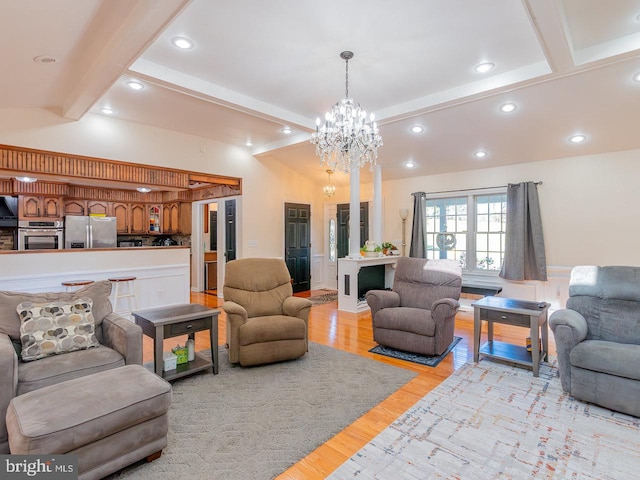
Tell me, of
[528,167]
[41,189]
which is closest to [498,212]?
[528,167]

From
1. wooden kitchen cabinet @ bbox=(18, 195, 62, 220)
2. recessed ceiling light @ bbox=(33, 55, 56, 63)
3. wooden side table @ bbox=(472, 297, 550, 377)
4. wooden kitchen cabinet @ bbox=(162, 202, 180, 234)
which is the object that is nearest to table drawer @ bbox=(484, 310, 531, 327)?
wooden side table @ bbox=(472, 297, 550, 377)

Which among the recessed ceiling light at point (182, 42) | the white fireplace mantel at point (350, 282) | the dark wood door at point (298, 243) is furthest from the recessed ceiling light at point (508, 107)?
the dark wood door at point (298, 243)

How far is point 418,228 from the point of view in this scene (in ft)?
21.1

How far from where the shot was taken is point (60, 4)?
6.91 feet

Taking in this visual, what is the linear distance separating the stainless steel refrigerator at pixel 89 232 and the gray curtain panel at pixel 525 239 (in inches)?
309

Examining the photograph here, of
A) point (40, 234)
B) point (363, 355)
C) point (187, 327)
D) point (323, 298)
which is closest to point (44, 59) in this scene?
point (187, 327)

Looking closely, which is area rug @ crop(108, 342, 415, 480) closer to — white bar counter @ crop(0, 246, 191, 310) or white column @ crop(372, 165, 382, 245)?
white bar counter @ crop(0, 246, 191, 310)

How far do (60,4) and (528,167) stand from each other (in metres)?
5.92

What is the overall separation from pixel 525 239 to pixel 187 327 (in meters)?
4.96

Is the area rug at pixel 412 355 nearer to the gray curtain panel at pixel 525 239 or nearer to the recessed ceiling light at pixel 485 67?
the gray curtain panel at pixel 525 239

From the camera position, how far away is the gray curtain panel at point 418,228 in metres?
6.37

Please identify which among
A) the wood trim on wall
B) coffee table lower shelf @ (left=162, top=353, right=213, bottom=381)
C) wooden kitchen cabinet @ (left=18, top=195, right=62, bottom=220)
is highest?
the wood trim on wall

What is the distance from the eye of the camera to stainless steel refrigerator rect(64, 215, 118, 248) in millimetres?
6852

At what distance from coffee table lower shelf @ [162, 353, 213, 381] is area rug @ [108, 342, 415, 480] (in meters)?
0.09
